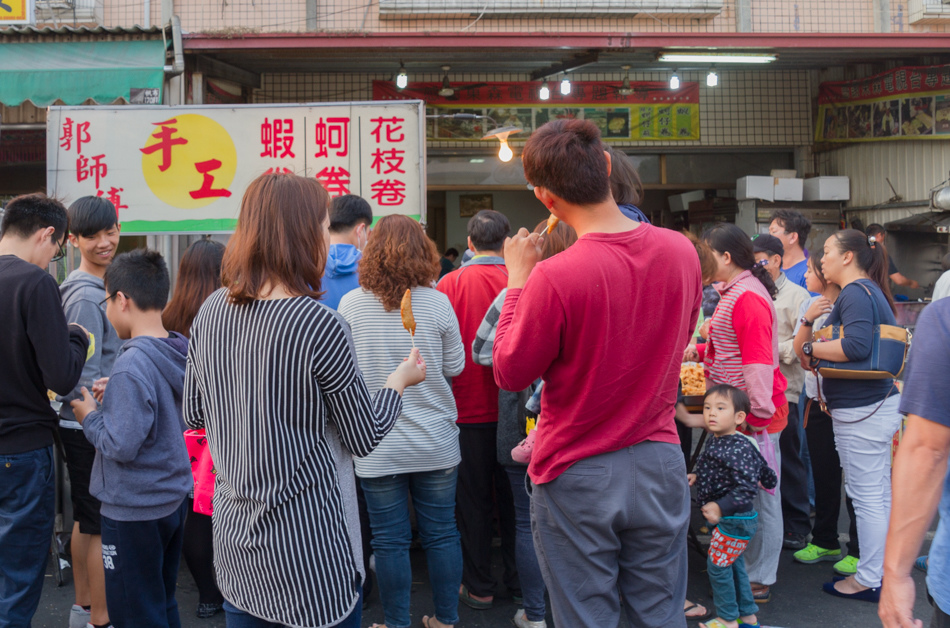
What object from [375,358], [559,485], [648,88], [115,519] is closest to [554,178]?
[559,485]

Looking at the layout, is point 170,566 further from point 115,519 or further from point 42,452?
point 42,452

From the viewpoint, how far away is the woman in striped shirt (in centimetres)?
193

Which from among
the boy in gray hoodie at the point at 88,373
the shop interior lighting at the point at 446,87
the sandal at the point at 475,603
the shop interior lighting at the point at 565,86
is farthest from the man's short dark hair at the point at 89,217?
the shop interior lighting at the point at 565,86

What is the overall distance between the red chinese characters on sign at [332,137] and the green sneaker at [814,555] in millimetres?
4202

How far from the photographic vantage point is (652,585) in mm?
2068

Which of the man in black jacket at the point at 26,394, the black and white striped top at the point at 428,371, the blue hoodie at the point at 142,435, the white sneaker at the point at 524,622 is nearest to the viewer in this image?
the blue hoodie at the point at 142,435

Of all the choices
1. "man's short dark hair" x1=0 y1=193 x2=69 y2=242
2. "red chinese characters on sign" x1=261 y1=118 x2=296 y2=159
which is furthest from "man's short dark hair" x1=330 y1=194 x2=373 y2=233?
"red chinese characters on sign" x1=261 y1=118 x2=296 y2=159

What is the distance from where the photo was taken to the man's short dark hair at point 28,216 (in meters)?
3.04

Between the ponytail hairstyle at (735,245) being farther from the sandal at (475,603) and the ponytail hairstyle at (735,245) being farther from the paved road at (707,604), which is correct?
the sandal at (475,603)

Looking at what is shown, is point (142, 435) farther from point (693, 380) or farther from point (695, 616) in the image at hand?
point (693, 380)

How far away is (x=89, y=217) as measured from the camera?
364cm

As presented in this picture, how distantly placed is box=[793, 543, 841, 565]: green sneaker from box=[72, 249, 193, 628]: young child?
355cm

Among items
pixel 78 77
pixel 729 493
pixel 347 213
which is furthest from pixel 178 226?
pixel 729 493

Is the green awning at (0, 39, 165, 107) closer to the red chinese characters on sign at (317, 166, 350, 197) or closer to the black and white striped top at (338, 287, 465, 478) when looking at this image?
the red chinese characters on sign at (317, 166, 350, 197)
